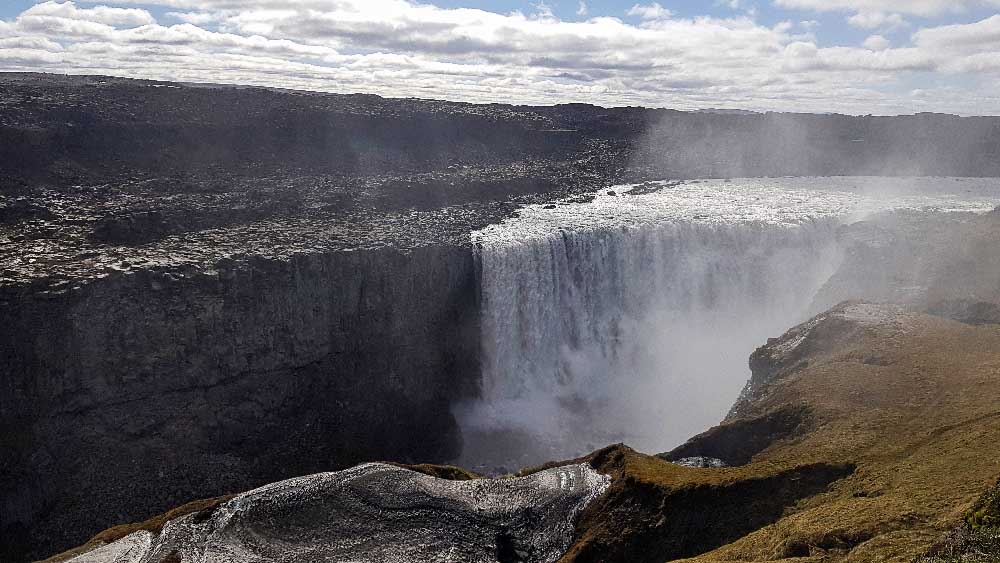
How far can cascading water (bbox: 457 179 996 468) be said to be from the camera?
101 ft

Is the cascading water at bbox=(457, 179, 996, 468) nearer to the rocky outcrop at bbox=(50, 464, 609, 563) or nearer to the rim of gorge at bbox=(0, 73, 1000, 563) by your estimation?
the rim of gorge at bbox=(0, 73, 1000, 563)

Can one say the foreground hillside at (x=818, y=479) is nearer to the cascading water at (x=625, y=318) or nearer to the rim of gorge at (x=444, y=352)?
the rim of gorge at (x=444, y=352)

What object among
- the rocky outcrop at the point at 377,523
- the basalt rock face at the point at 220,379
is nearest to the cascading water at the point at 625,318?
the basalt rock face at the point at 220,379

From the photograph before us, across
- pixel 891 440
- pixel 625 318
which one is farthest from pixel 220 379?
pixel 891 440

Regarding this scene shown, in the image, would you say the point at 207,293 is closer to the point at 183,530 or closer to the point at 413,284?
the point at 413,284

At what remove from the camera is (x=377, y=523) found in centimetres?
1363

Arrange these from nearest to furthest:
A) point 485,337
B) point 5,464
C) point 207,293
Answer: point 5,464 → point 207,293 → point 485,337

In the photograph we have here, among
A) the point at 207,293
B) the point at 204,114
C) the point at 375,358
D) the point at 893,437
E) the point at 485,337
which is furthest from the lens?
the point at 204,114

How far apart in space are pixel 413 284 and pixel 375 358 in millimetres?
3351

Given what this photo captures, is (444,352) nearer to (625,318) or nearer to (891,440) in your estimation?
(625,318)

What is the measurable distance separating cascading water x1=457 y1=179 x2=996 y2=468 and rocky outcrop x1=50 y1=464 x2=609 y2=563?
1444cm

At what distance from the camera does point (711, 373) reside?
33.0m

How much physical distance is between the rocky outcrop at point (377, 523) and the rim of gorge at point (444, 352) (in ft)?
0.19

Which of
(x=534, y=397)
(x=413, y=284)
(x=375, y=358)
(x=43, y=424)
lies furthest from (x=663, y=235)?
(x=43, y=424)
